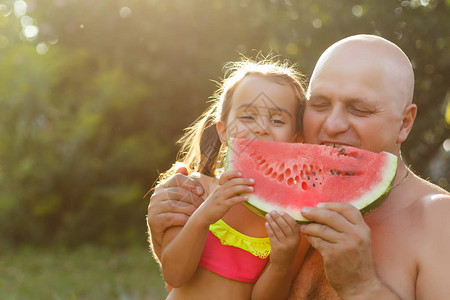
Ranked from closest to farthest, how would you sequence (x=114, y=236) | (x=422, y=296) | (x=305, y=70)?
(x=422, y=296)
(x=305, y=70)
(x=114, y=236)

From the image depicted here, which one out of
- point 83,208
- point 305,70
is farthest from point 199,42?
point 83,208

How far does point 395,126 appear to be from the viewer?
2.40 m

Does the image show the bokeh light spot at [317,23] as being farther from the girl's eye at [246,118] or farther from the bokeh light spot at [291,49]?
the girl's eye at [246,118]

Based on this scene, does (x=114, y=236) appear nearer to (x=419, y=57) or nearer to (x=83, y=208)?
(x=83, y=208)

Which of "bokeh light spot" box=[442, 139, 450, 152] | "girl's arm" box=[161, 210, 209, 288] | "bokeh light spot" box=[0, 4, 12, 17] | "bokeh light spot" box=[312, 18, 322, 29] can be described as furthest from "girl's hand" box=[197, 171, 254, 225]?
"bokeh light spot" box=[0, 4, 12, 17]

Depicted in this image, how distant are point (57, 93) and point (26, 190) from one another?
2.10m

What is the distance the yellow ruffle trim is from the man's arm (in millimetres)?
632

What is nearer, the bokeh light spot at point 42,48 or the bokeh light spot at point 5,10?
the bokeh light spot at point 42,48

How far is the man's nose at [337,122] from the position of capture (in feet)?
7.75

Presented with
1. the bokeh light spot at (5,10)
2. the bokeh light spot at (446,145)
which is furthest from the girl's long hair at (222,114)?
the bokeh light spot at (5,10)

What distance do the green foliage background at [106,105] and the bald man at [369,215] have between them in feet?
20.8

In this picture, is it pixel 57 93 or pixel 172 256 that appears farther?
pixel 57 93

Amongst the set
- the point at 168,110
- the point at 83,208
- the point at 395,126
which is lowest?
the point at 83,208

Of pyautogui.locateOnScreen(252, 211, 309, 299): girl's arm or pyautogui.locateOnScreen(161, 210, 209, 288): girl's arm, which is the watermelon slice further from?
pyautogui.locateOnScreen(161, 210, 209, 288): girl's arm
